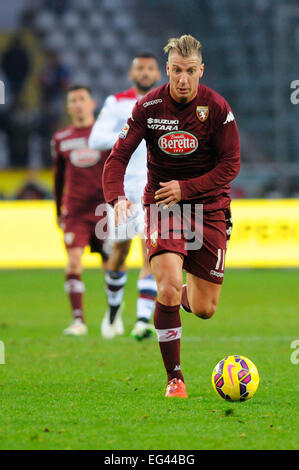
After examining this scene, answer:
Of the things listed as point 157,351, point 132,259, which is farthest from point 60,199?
point 132,259

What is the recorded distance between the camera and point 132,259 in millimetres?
15320

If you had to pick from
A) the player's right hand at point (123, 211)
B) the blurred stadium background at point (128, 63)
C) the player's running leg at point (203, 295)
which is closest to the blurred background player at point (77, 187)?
the player's running leg at point (203, 295)

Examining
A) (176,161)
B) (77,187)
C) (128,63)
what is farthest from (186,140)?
(128,63)

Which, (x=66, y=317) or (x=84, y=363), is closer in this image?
(x=84, y=363)

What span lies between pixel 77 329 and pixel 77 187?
5.00ft

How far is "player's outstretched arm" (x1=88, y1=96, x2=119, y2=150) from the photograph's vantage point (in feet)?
25.7

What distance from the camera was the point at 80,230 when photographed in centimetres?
862

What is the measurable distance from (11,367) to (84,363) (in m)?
0.57

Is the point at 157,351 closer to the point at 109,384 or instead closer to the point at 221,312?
the point at 109,384

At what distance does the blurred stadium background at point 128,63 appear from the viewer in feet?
60.4

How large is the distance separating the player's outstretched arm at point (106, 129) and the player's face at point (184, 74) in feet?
9.17

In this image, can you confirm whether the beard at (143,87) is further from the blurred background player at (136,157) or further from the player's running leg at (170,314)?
the player's running leg at (170,314)

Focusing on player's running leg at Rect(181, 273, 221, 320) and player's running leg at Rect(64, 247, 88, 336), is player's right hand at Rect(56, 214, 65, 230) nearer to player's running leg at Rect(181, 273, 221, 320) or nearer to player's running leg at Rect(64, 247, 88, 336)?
player's running leg at Rect(64, 247, 88, 336)

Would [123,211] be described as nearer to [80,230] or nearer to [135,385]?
[135,385]
